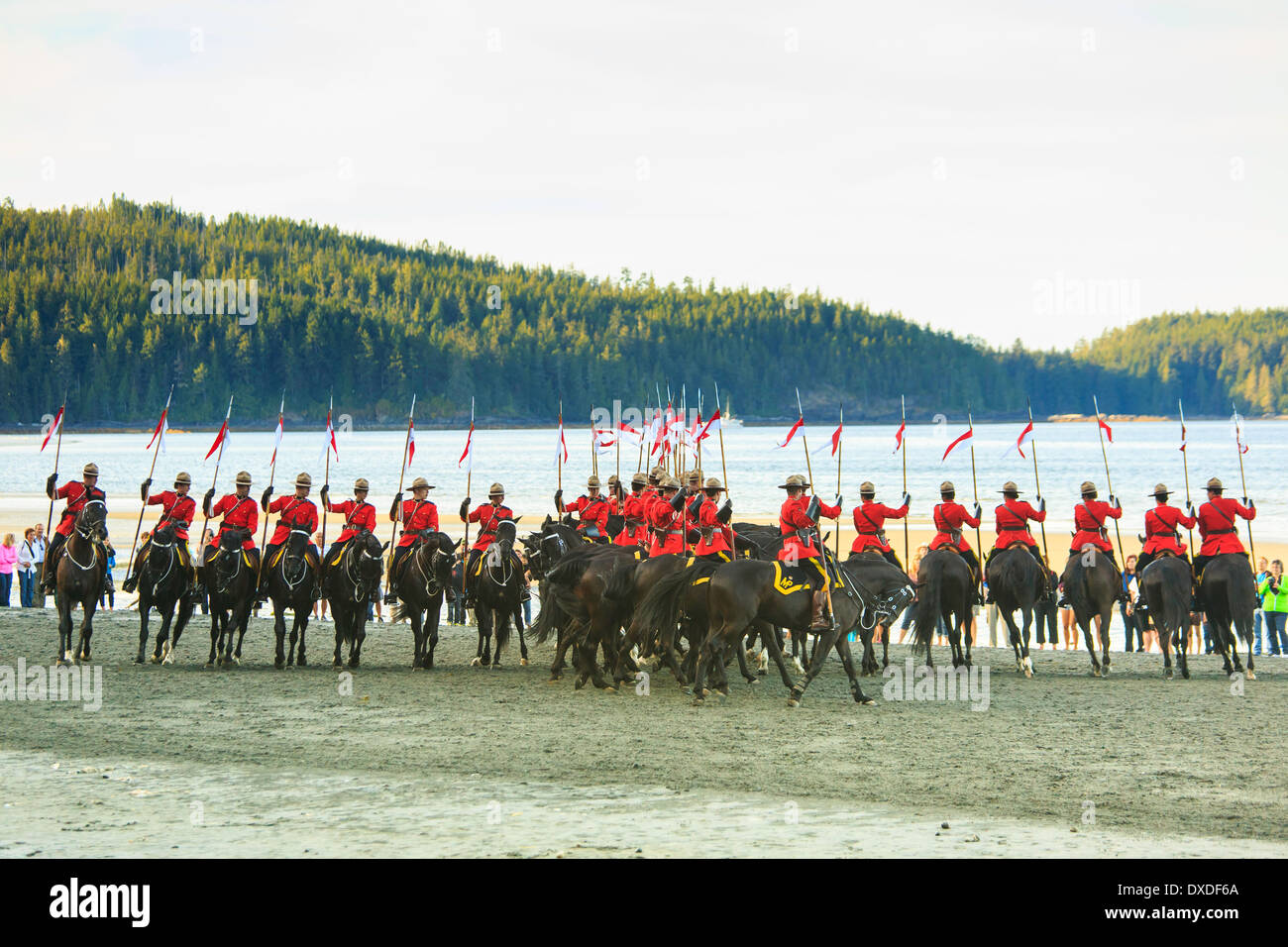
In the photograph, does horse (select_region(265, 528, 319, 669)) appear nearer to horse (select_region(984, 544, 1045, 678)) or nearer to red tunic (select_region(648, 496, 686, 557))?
red tunic (select_region(648, 496, 686, 557))

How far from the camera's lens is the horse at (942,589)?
17.2 meters

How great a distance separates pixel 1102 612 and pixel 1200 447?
13270 centimetres

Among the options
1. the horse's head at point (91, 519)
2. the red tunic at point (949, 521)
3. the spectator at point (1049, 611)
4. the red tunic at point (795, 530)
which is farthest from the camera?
the spectator at point (1049, 611)

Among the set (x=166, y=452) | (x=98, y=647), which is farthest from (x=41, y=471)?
(x=98, y=647)

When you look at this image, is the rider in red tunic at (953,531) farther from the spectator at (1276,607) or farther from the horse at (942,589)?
the spectator at (1276,607)

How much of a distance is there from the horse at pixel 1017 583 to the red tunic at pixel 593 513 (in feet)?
18.1

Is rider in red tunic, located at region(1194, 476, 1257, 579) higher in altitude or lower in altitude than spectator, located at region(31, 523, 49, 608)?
higher

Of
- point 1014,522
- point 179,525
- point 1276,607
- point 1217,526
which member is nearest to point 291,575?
point 179,525

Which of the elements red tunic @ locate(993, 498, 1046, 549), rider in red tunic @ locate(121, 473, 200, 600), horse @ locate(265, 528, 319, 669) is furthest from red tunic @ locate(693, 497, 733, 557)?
rider in red tunic @ locate(121, 473, 200, 600)

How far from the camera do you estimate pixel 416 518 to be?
17938 mm

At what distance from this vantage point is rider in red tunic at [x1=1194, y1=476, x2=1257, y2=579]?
17.1 meters

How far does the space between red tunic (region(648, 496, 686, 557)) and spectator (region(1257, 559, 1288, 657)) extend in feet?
33.5

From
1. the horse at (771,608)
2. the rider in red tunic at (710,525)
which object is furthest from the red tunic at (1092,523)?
the rider in red tunic at (710,525)
